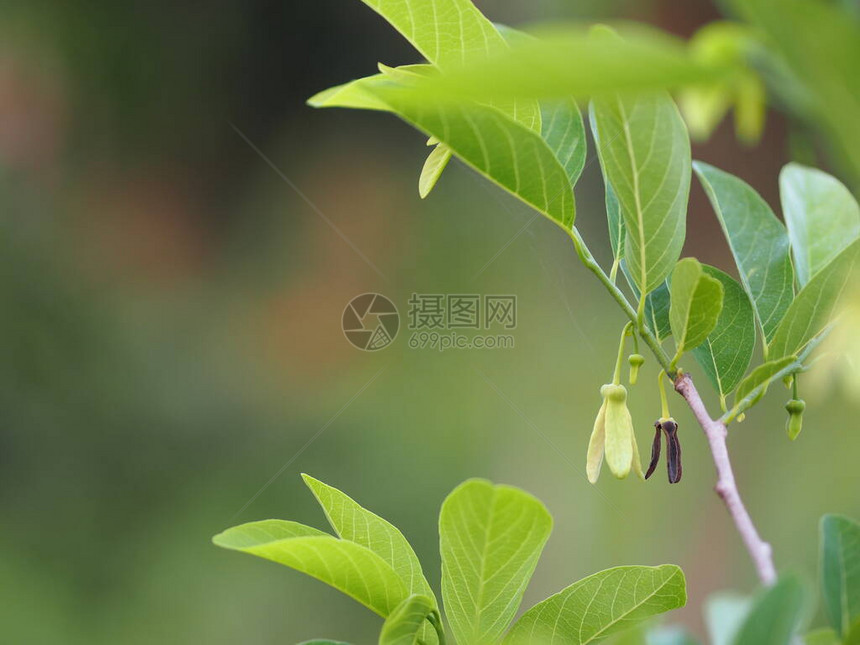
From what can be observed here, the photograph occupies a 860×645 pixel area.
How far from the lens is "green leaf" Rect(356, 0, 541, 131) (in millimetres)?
276

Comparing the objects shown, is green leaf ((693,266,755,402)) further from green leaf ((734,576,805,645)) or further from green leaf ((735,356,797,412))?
green leaf ((734,576,805,645))

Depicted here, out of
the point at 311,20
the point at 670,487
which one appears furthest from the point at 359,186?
the point at 670,487

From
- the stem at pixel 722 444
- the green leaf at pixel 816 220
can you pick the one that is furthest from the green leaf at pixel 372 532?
the green leaf at pixel 816 220

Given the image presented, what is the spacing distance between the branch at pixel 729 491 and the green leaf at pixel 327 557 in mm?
116

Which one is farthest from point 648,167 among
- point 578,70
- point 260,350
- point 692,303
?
point 260,350

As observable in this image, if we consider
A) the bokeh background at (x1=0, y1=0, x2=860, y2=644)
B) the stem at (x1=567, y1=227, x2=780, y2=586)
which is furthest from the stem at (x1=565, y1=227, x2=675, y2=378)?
the bokeh background at (x1=0, y1=0, x2=860, y2=644)

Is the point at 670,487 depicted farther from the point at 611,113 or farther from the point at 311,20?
the point at 611,113

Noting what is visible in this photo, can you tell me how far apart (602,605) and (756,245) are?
0.56 ft

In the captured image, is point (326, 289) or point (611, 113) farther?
point (326, 289)

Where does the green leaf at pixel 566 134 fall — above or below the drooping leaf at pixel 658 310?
above

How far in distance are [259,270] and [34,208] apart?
23.2 inches

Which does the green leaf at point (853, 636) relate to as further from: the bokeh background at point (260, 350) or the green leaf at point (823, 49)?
the bokeh background at point (260, 350)

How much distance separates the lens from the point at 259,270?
2221 millimetres

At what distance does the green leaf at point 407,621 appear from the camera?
0.87ft
